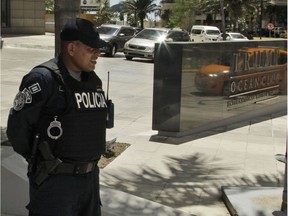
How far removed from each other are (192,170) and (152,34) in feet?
56.0

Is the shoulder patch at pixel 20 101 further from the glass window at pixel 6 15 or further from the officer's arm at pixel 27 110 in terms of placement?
the glass window at pixel 6 15

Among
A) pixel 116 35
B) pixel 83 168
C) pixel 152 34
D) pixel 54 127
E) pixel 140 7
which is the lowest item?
pixel 83 168

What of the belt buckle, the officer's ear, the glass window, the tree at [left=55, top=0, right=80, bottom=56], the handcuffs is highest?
the glass window

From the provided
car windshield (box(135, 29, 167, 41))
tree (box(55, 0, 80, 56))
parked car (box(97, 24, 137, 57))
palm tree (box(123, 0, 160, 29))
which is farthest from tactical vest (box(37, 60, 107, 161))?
palm tree (box(123, 0, 160, 29))

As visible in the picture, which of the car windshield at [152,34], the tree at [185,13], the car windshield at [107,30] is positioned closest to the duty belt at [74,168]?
the car windshield at [152,34]

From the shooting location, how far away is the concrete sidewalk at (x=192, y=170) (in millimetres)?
4719

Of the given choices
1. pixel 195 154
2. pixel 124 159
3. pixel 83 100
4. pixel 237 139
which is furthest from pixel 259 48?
pixel 83 100

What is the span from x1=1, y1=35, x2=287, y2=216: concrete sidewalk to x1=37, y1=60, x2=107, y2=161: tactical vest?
1.72 metres

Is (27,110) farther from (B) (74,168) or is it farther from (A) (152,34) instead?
(A) (152,34)

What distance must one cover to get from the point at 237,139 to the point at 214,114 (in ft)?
2.84

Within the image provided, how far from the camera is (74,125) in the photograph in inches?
100

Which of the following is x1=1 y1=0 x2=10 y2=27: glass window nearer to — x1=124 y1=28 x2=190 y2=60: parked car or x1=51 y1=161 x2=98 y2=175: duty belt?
x1=124 y1=28 x2=190 y2=60: parked car

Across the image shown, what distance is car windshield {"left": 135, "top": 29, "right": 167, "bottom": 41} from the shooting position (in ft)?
72.5

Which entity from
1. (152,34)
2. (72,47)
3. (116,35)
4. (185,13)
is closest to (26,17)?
(116,35)
